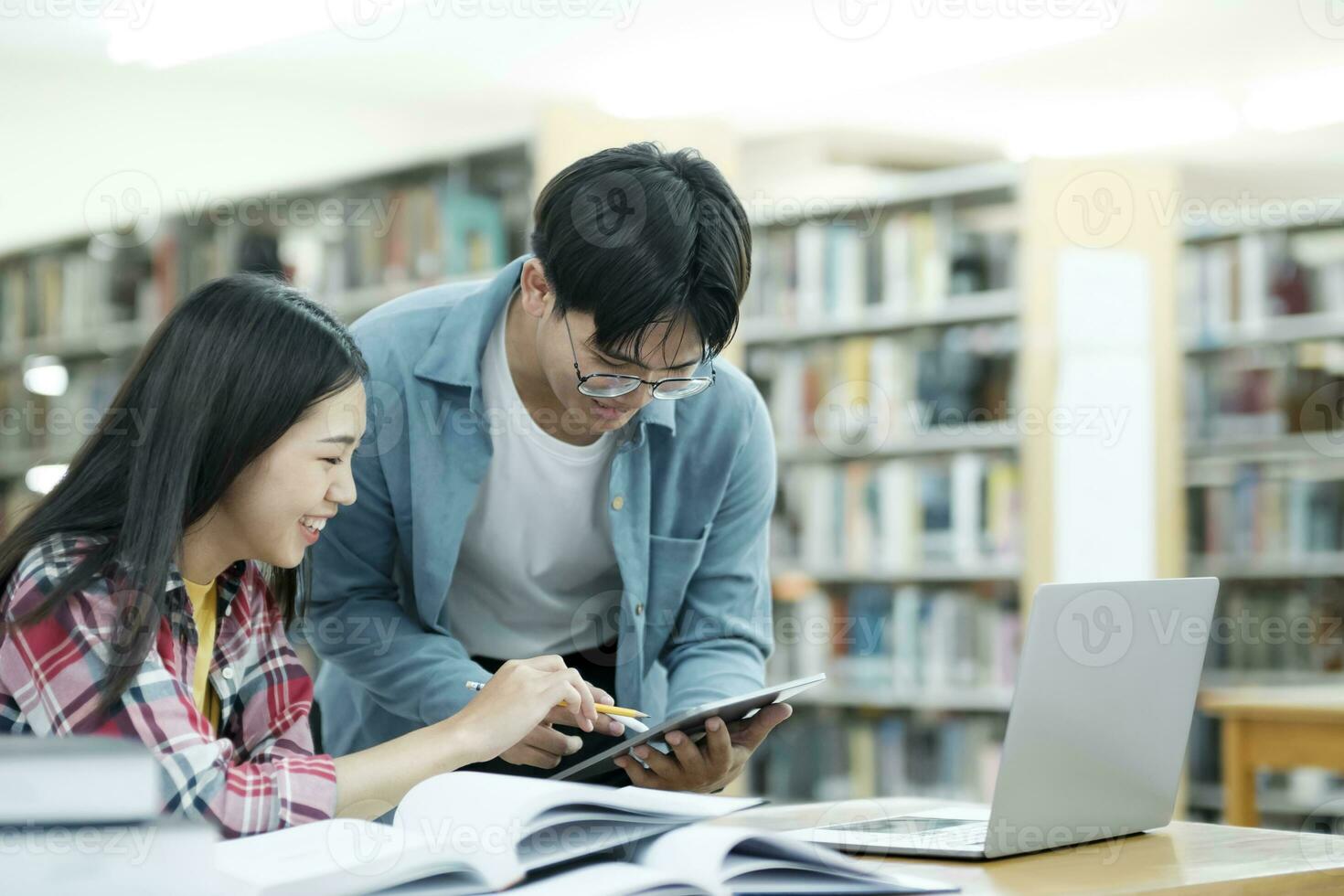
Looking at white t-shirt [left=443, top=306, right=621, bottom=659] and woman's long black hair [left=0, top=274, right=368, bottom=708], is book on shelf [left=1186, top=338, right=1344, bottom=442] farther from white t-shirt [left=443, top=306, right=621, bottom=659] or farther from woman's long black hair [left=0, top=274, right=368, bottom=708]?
woman's long black hair [left=0, top=274, right=368, bottom=708]

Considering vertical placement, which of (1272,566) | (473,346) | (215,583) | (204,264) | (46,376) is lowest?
(1272,566)

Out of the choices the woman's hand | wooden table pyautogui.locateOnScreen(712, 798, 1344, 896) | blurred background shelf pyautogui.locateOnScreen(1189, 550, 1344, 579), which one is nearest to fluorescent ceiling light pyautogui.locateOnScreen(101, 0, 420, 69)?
blurred background shelf pyautogui.locateOnScreen(1189, 550, 1344, 579)

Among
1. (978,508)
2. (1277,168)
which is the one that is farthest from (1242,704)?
(1277,168)

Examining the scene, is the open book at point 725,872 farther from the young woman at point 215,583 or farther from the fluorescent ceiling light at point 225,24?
the fluorescent ceiling light at point 225,24

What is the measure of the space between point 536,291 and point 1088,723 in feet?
2.20

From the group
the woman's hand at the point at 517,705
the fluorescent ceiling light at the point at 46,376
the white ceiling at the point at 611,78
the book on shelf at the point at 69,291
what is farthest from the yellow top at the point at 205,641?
the fluorescent ceiling light at the point at 46,376

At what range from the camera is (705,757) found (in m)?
1.33

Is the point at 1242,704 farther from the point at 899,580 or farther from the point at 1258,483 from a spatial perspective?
the point at 1258,483

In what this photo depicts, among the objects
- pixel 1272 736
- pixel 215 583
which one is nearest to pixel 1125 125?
pixel 1272 736

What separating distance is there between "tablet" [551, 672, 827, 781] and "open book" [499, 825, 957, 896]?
214mm

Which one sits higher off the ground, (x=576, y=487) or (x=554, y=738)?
(x=576, y=487)

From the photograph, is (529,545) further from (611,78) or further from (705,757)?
(611,78)

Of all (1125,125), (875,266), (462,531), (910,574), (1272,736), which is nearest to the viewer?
(462,531)

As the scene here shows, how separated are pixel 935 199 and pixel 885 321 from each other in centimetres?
41
